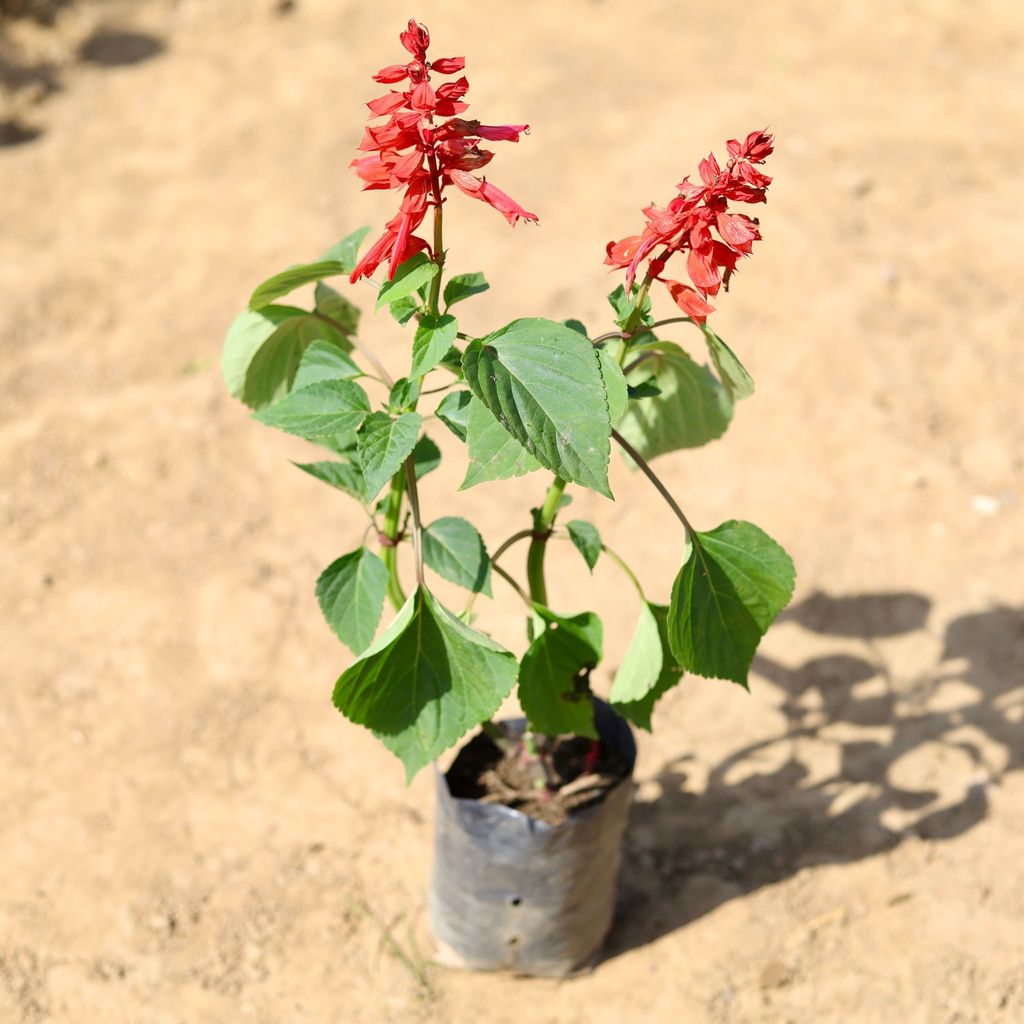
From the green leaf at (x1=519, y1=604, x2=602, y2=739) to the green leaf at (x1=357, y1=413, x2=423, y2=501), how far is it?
1.39 feet

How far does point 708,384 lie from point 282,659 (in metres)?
1.54

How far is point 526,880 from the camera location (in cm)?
221

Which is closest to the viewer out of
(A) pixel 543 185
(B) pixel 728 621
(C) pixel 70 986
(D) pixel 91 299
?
(B) pixel 728 621

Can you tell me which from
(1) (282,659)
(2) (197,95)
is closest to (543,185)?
(2) (197,95)

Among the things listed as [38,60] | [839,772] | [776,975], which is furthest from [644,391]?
[38,60]

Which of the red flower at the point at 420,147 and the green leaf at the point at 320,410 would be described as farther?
the green leaf at the point at 320,410

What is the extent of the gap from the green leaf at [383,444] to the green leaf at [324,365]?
0.19m

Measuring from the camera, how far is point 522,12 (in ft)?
18.1

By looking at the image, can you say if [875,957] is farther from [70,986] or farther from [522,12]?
[522,12]

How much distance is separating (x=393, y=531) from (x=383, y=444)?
31 cm

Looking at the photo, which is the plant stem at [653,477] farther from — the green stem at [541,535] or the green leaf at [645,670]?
the green leaf at [645,670]

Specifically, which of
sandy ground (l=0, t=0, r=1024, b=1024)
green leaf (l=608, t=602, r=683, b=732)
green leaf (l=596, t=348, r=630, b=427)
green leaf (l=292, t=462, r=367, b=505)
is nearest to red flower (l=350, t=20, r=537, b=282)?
green leaf (l=596, t=348, r=630, b=427)

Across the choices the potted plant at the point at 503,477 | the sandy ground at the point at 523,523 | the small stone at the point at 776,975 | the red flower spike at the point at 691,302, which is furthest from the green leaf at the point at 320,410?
the small stone at the point at 776,975

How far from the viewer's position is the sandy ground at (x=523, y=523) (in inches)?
98.3
